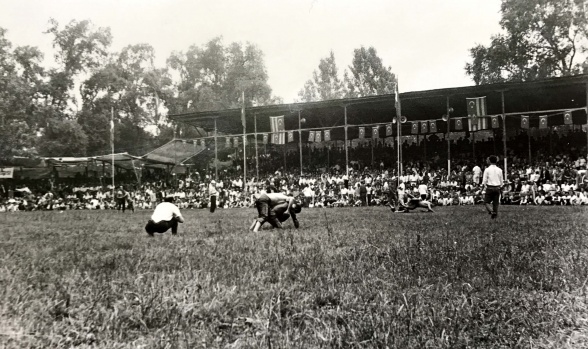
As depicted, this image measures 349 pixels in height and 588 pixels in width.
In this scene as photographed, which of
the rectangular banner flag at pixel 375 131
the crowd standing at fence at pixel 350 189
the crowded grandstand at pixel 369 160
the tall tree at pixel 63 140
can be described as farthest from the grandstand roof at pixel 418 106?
the tall tree at pixel 63 140

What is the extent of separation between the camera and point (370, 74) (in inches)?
2217

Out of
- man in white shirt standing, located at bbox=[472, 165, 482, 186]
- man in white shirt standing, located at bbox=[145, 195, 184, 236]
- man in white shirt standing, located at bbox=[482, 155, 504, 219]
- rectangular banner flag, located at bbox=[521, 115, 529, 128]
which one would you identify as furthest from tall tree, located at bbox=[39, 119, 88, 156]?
rectangular banner flag, located at bbox=[521, 115, 529, 128]

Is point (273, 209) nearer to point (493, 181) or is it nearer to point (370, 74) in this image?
point (493, 181)

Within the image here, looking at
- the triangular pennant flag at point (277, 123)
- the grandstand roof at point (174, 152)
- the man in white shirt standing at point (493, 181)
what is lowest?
the man in white shirt standing at point (493, 181)

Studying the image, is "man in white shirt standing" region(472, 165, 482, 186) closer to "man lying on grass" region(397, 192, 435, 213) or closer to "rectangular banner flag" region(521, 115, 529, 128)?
"rectangular banner flag" region(521, 115, 529, 128)

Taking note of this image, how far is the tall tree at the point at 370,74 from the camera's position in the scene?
2180 inches

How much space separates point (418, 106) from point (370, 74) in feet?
82.3

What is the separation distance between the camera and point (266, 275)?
5.61 meters

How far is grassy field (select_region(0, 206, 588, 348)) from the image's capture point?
3.55 metres

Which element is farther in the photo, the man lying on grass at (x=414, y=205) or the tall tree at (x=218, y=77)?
the tall tree at (x=218, y=77)

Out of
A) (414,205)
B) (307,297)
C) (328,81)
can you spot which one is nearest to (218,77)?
(328,81)

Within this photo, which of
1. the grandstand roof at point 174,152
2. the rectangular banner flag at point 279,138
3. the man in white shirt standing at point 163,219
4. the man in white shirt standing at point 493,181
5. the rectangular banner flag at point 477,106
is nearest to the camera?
the man in white shirt standing at point 163,219

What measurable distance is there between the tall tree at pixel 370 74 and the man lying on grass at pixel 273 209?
147 ft

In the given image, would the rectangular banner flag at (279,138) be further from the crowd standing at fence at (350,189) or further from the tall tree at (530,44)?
the tall tree at (530,44)
